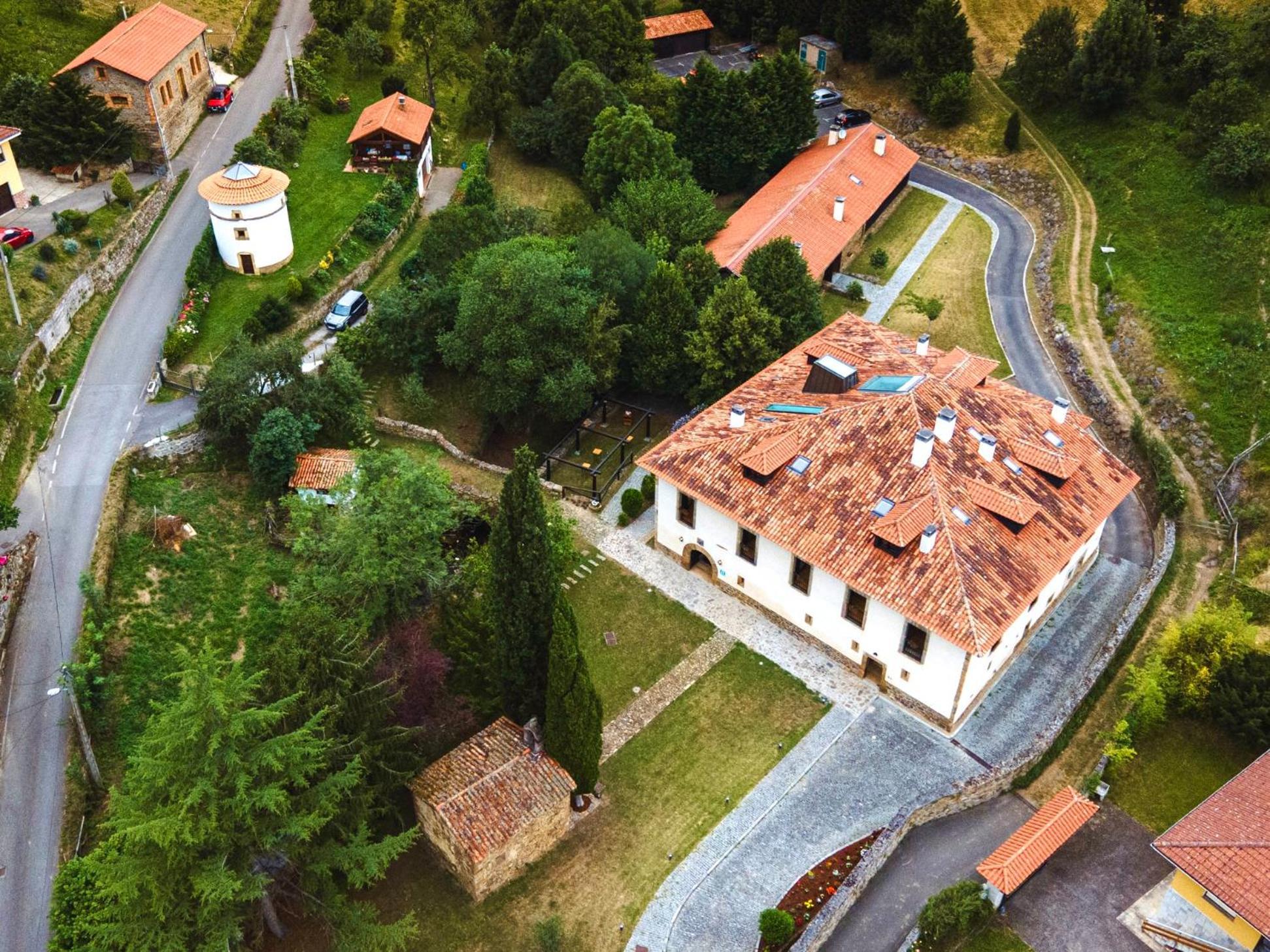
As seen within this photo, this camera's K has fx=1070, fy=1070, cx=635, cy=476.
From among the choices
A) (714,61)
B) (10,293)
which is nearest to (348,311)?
(10,293)

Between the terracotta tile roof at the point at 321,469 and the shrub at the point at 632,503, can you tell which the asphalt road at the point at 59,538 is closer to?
the terracotta tile roof at the point at 321,469

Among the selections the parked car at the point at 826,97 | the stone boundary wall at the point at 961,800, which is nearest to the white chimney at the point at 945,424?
the stone boundary wall at the point at 961,800

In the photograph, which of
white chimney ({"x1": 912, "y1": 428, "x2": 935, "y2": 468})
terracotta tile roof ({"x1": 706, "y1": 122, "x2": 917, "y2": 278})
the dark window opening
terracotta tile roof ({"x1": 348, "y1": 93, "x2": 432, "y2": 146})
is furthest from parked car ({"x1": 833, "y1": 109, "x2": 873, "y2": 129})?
the dark window opening

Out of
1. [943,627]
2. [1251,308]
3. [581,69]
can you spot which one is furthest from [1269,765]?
[581,69]

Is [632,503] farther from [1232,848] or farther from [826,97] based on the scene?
[826,97]

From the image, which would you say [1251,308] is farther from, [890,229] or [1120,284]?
[890,229]
